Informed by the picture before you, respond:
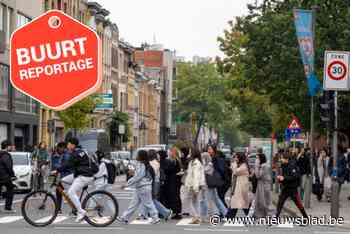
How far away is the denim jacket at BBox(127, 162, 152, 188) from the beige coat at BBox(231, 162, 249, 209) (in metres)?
2.00

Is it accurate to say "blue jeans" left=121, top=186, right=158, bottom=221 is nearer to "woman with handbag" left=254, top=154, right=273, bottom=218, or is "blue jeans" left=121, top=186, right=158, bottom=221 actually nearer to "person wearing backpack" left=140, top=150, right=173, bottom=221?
"person wearing backpack" left=140, top=150, right=173, bottom=221

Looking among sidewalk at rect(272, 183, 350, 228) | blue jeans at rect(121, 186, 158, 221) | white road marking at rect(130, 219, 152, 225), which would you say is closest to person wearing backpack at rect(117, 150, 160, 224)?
blue jeans at rect(121, 186, 158, 221)

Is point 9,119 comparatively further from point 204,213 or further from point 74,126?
point 204,213

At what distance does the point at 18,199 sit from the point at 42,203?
11.2 meters

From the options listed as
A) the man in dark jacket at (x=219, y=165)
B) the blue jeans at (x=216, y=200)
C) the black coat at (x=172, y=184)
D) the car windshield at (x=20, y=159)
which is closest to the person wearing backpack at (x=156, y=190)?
the black coat at (x=172, y=184)

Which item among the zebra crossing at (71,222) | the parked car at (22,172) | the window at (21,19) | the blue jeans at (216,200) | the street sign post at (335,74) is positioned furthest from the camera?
the window at (21,19)

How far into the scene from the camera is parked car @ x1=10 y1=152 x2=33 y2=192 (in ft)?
112

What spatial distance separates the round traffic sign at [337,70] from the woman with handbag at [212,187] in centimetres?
360

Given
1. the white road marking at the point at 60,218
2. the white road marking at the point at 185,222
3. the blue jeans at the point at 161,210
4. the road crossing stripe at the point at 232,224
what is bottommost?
the white road marking at the point at 185,222

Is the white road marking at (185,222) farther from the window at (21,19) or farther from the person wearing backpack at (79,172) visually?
the window at (21,19)

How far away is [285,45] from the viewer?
38281 millimetres

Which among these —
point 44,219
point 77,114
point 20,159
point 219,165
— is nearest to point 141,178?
point 219,165

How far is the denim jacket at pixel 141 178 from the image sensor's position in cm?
2166

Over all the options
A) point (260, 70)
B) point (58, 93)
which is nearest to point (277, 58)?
point (260, 70)
